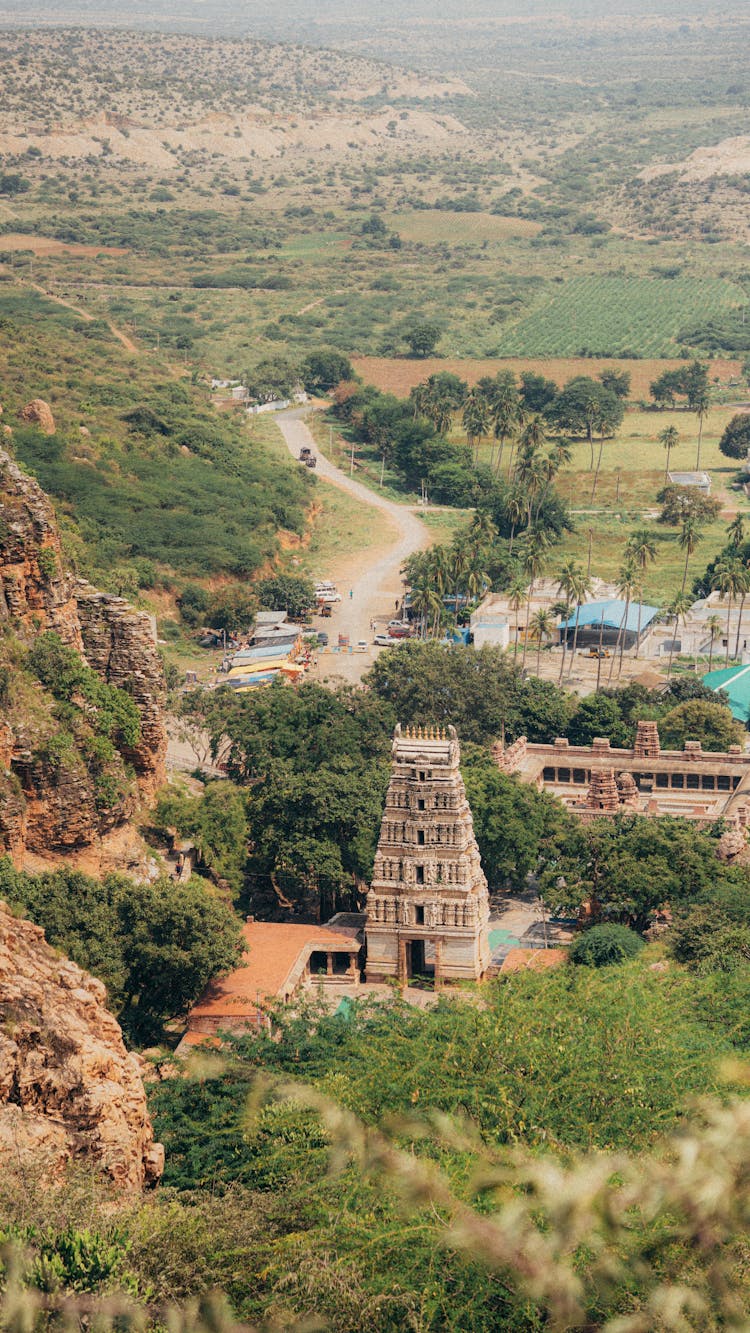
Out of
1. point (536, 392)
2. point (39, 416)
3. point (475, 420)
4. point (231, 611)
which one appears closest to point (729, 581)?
point (231, 611)

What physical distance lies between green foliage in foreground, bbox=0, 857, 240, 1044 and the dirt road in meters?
49.7

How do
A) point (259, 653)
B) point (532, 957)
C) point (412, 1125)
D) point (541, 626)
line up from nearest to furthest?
1. point (412, 1125)
2. point (532, 957)
3. point (541, 626)
4. point (259, 653)

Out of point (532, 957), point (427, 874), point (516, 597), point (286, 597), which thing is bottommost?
point (532, 957)

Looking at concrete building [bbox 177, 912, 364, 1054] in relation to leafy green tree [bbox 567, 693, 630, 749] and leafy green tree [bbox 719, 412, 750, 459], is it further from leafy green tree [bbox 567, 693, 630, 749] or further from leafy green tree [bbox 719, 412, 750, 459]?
leafy green tree [bbox 719, 412, 750, 459]

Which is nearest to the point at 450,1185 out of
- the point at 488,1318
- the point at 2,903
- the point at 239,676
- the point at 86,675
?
the point at 488,1318

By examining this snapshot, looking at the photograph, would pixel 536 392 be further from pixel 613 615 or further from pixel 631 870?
pixel 631 870

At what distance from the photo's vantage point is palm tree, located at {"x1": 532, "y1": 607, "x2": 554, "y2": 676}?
3939 inches

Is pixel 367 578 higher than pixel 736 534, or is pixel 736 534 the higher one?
pixel 736 534

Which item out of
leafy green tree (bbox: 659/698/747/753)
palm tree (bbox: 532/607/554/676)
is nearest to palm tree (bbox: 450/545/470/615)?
palm tree (bbox: 532/607/554/676)

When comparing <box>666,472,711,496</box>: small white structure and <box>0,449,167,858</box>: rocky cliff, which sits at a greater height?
<box>666,472,711,496</box>: small white structure

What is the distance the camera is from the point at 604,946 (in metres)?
54.8

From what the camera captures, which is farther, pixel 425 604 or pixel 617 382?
pixel 617 382

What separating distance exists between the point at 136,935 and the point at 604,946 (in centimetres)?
1482

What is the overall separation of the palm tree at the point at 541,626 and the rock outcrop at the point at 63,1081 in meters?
70.1
